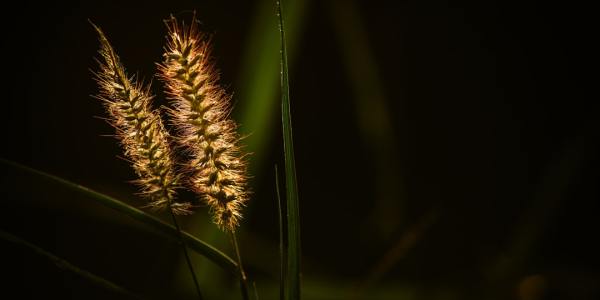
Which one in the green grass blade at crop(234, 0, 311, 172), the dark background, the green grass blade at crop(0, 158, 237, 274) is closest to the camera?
the green grass blade at crop(0, 158, 237, 274)

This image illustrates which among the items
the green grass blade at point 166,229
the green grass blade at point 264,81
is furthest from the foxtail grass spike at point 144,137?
the green grass blade at point 264,81

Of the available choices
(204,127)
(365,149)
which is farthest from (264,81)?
(365,149)

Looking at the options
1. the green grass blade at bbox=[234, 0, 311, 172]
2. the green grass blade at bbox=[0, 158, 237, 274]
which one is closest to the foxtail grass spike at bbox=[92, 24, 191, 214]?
the green grass blade at bbox=[0, 158, 237, 274]

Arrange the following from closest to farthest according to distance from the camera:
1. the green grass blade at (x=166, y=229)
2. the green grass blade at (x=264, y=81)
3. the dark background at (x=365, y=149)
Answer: the green grass blade at (x=166, y=229) < the green grass blade at (x=264, y=81) < the dark background at (x=365, y=149)

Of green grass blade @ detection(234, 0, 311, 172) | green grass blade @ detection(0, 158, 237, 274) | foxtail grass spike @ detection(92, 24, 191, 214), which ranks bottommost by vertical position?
green grass blade @ detection(0, 158, 237, 274)

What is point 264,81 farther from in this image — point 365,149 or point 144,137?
point 365,149

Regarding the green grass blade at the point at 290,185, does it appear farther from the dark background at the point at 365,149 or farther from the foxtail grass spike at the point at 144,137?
the dark background at the point at 365,149

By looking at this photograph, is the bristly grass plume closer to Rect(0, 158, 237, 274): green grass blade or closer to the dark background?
Rect(0, 158, 237, 274): green grass blade
